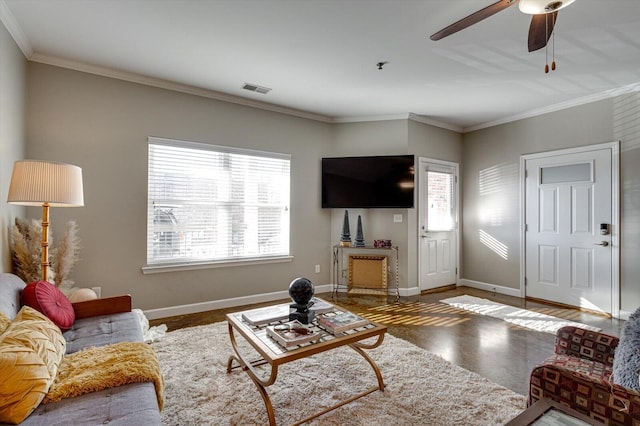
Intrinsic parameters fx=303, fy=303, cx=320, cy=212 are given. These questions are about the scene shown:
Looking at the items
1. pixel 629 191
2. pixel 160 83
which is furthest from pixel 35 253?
pixel 629 191

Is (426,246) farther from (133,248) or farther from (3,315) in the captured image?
(3,315)

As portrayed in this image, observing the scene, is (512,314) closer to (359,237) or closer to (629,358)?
(359,237)

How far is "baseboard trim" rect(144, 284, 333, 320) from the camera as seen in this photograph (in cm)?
346

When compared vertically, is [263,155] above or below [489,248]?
above

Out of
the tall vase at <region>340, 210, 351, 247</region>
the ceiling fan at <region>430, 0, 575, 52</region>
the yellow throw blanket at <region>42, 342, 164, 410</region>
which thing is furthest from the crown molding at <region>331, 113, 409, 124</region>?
the yellow throw blanket at <region>42, 342, 164, 410</region>

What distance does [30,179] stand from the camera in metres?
2.09

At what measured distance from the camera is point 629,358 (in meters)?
1.27

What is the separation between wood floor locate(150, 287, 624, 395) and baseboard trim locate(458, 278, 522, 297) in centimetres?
14

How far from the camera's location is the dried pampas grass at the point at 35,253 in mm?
2498

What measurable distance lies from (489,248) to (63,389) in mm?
5283

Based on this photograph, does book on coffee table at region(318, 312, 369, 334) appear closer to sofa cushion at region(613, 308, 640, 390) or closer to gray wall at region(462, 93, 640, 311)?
sofa cushion at region(613, 308, 640, 390)

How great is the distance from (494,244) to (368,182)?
90.9 inches

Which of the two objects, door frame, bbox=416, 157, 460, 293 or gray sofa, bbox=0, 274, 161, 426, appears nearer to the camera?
gray sofa, bbox=0, 274, 161, 426

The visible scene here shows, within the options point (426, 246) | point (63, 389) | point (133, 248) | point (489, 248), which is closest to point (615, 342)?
point (63, 389)
